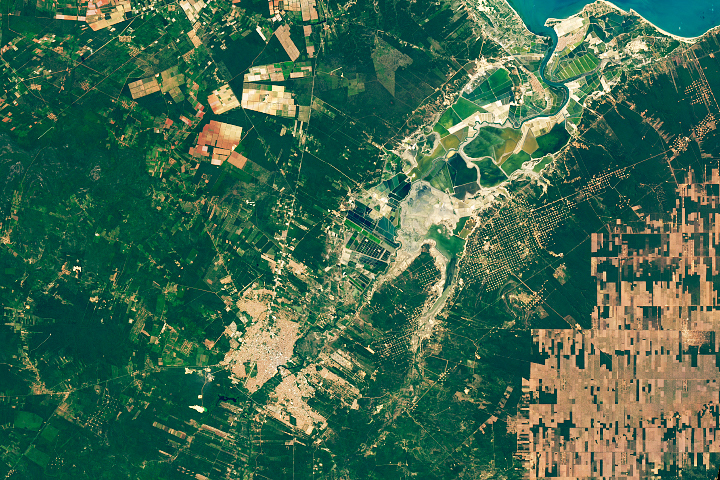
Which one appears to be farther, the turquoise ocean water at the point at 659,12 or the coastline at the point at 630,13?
the turquoise ocean water at the point at 659,12

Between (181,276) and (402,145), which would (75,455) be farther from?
(402,145)

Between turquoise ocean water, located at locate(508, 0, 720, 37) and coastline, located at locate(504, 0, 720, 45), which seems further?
turquoise ocean water, located at locate(508, 0, 720, 37)

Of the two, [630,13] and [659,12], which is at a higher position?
[659,12]

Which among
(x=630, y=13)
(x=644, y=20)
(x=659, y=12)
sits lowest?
(x=644, y=20)

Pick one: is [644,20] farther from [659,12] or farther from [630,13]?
[659,12]

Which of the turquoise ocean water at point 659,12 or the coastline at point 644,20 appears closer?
the coastline at point 644,20

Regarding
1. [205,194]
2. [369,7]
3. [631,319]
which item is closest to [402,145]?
[369,7]

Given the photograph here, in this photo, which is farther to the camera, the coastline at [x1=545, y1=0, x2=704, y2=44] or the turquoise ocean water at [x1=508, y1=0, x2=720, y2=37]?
the turquoise ocean water at [x1=508, y1=0, x2=720, y2=37]

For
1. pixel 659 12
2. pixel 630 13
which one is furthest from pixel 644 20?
pixel 659 12
